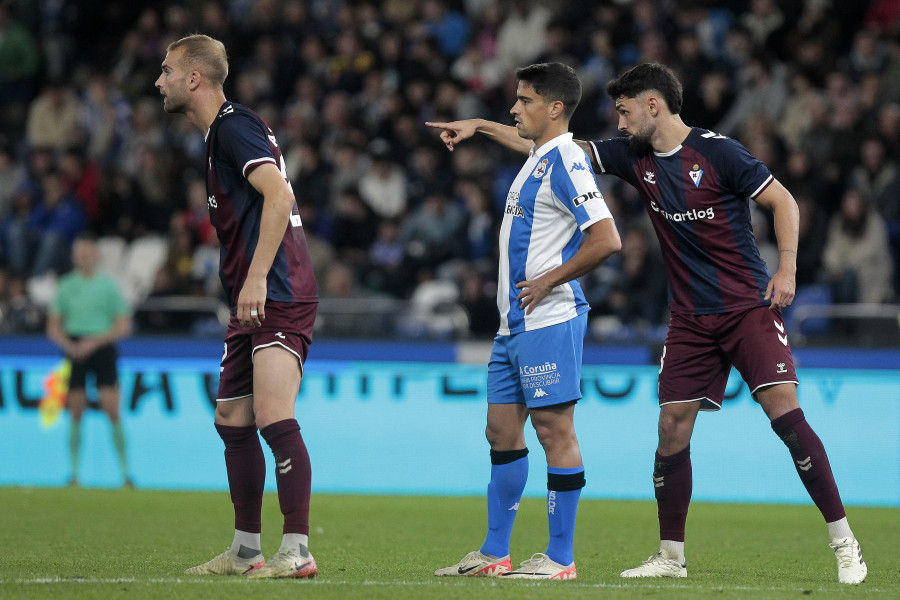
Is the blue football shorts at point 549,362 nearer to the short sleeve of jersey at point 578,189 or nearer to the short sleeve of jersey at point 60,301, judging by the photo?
the short sleeve of jersey at point 578,189

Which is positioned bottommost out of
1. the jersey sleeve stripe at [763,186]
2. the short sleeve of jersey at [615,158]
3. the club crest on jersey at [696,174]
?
the jersey sleeve stripe at [763,186]

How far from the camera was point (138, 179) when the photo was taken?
15836mm

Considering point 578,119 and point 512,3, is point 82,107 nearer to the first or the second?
point 512,3

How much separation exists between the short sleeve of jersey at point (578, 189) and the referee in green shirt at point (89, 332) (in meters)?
6.79

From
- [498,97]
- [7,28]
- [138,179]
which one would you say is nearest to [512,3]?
[498,97]

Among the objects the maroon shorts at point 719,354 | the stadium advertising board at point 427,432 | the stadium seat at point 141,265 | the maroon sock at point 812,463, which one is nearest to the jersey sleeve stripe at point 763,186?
the maroon shorts at point 719,354

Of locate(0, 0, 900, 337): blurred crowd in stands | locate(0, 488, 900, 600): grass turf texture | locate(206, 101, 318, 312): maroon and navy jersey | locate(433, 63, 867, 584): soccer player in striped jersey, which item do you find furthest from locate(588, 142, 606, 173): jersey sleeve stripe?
locate(0, 0, 900, 337): blurred crowd in stands

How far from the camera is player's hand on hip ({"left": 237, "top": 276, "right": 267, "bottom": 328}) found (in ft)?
17.0

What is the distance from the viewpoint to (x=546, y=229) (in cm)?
570

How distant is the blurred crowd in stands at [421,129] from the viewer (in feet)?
41.1

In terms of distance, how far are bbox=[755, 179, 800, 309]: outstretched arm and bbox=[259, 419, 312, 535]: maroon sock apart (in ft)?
→ 7.22

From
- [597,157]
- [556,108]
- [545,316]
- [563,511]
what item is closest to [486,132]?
[597,157]

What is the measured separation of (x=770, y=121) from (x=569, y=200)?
8198 mm

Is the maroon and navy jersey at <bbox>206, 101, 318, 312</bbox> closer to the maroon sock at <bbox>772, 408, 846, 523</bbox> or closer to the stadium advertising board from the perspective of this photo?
the maroon sock at <bbox>772, 408, 846, 523</bbox>
